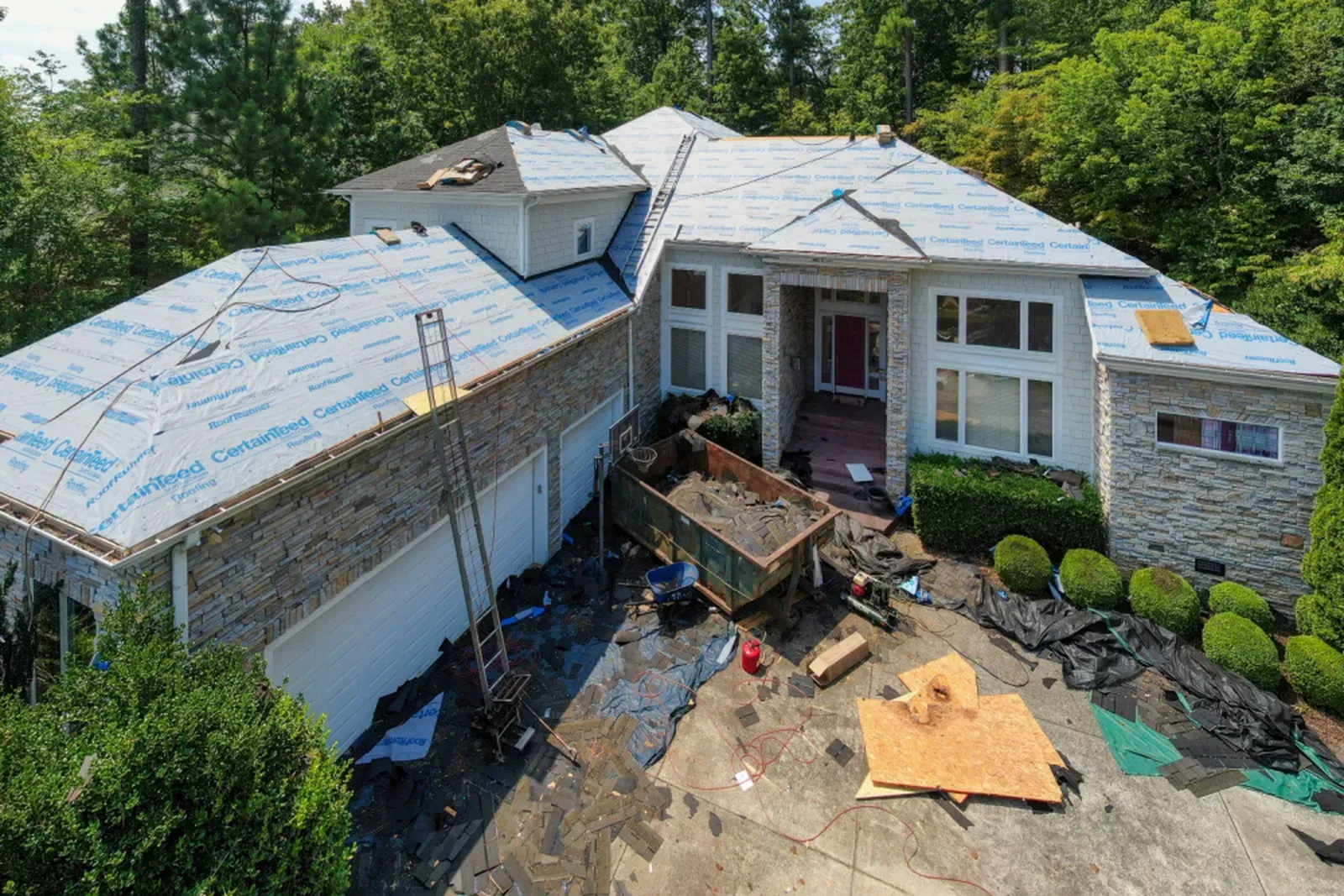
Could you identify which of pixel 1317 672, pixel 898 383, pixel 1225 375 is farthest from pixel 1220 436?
pixel 898 383

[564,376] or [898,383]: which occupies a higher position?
[564,376]

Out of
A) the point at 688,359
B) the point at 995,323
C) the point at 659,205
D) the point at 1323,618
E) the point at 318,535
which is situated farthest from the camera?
the point at 659,205

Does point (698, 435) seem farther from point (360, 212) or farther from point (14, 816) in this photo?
point (14, 816)

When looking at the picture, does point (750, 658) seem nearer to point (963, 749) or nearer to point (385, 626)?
point (963, 749)

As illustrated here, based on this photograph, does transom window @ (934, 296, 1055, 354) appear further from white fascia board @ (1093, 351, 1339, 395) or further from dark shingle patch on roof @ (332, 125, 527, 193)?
dark shingle patch on roof @ (332, 125, 527, 193)

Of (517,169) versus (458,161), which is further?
(458,161)

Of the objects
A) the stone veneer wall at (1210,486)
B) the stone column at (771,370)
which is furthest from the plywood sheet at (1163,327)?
the stone column at (771,370)

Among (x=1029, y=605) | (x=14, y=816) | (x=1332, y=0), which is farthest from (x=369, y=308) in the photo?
(x=1332, y=0)
